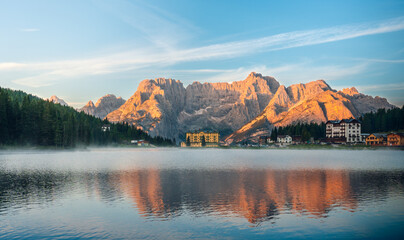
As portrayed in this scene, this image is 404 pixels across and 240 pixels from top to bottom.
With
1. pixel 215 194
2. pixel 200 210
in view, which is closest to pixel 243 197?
pixel 215 194

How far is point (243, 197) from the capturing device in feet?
149

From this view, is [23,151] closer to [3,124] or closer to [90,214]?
[3,124]

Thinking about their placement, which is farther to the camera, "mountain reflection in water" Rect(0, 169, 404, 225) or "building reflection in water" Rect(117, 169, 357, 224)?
"mountain reflection in water" Rect(0, 169, 404, 225)

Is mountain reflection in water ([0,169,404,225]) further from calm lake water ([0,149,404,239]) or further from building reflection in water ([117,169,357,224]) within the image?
calm lake water ([0,149,404,239])

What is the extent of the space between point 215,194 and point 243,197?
14.3 feet

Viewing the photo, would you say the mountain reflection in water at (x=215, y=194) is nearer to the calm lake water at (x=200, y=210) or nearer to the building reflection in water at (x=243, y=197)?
the building reflection in water at (x=243, y=197)

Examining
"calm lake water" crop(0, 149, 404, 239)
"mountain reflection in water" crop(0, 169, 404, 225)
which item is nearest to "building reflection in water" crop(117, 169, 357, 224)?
"mountain reflection in water" crop(0, 169, 404, 225)

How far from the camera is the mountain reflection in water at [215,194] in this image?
122 ft

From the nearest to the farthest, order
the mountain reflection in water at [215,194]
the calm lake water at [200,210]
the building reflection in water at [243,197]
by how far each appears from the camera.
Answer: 1. the calm lake water at [200,210]
2. the building reflection in water at [243,197]
3. the mountain reflection in water at [215,194]

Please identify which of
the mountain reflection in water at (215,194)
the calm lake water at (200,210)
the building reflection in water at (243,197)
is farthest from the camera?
the mountain reflection in water at (215,194)

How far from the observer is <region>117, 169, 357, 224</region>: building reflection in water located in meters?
36.8

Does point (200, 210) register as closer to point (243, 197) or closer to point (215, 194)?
point (243, 197)

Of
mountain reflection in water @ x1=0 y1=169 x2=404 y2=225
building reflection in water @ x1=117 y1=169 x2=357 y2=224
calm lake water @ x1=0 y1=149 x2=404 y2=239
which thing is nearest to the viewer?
calm lake water @ x1=0 y1=149 x2=404 y2=239

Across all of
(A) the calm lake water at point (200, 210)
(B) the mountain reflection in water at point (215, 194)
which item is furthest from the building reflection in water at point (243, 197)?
(A) the calm lake water at point (200, 210)
